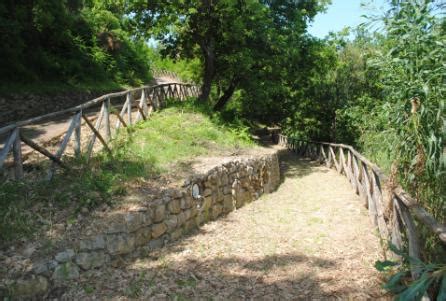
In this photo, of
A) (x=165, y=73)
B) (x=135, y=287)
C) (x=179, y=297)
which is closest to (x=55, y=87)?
(x=135, y=287)

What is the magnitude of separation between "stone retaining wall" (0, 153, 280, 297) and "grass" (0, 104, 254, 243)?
1.71ft

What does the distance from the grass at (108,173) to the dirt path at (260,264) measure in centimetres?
107

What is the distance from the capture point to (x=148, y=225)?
5.71 metres

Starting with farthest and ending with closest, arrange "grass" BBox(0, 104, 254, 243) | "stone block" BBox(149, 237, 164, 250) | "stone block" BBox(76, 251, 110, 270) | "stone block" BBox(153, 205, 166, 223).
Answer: "stone block" BBox(153, 205, 166, 223) → "stone block" BBox(149, 237, 164, 250) → "grass" BBox(0, 104, 254, 243) → "stone block" BBox(76, 251, 110, 270)

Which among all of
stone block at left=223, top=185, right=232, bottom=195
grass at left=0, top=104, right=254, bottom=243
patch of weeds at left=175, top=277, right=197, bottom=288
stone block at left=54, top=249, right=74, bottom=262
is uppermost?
grass at left=0, top=104, right=254, bottom=243

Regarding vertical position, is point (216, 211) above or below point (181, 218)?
below

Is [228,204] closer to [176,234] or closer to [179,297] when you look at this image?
[176,234]

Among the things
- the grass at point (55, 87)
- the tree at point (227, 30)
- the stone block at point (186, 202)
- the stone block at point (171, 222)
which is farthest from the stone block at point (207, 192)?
the grass at point (55, 87)

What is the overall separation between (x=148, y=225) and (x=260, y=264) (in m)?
1.76

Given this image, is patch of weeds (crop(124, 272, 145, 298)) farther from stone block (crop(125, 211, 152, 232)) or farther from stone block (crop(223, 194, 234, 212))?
stone block (crop(223, 194, 234, 212))

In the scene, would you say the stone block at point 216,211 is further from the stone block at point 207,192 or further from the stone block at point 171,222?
the stone block at point 171,222

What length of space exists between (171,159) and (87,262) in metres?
3.23

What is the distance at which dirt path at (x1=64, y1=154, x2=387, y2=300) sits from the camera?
457 cm

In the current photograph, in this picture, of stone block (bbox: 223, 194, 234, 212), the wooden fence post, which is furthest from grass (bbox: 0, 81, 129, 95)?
stone block (bbox: 223, 194, 234, 212)
